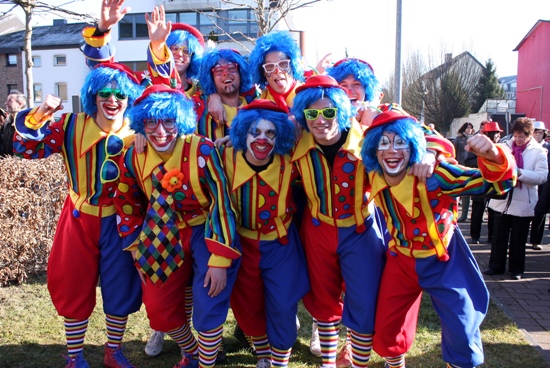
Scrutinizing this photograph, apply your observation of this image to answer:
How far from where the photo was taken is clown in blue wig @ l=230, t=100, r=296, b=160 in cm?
278

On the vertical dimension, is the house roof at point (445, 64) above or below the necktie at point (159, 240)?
above

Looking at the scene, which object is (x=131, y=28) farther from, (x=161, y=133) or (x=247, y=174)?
(x=247, y=174)

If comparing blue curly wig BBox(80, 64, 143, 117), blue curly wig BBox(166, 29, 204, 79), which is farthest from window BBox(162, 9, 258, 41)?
blue curly wig BBox(80, 64, 143, 117)

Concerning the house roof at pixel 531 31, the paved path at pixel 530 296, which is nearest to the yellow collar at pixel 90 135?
the paved path at pixel 530 296

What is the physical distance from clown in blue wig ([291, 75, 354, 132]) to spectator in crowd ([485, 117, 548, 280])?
11.1 feet

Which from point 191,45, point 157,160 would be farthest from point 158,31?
point 157,160

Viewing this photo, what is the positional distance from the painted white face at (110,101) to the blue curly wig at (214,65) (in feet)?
1.97

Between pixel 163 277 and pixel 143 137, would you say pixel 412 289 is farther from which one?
pixel 143 137

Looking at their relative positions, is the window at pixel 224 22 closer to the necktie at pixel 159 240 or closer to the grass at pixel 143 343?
the grass at pixel 143 343

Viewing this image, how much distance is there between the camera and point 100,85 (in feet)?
9.71

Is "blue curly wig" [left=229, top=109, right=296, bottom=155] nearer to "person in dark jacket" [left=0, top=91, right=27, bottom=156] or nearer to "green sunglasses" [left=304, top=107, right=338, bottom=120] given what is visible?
"green sunglasses" [left=304, top=107, right=338, bottom=120]

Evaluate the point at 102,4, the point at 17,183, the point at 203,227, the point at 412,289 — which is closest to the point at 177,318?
the point at 203,227

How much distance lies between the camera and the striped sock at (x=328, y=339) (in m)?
3.06

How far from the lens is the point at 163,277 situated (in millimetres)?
2924
